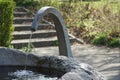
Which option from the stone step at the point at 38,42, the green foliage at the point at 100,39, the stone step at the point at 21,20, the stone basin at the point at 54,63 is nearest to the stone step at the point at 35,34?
the stone step at the point at 38,42

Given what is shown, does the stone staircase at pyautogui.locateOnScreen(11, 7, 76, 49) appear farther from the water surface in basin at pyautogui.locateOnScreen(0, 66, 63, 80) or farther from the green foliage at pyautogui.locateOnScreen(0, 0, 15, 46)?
the water surface in basin at pyautogui.locateOnScreen(0, 66, 63, 80)

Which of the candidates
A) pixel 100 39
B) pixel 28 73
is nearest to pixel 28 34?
pixel 100 39

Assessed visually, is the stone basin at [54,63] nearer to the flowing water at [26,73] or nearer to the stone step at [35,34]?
the flowing water at [26,73]

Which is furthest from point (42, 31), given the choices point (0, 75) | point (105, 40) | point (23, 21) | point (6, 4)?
point (0, 75)

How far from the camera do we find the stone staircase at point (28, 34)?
10.3 metres

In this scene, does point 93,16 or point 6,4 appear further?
point 93,16

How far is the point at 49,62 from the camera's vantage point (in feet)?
12.4

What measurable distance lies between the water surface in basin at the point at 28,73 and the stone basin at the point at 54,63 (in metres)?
0.04

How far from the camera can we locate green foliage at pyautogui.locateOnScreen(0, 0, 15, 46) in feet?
28.0

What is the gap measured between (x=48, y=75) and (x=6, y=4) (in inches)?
202

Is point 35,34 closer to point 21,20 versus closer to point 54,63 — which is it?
point 21,20

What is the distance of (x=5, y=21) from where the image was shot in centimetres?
861

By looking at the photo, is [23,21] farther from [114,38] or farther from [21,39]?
[114,38]

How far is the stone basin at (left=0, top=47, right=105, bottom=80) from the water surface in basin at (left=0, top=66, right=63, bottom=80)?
44 millimetres
